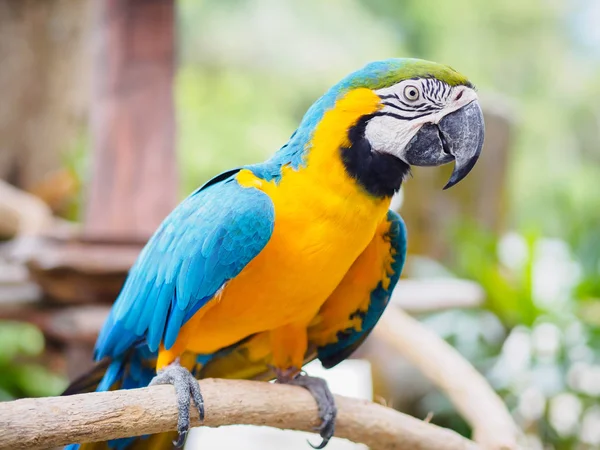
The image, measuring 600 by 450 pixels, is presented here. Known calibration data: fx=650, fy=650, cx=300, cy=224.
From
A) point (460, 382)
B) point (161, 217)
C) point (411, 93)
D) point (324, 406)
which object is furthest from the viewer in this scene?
point (161, 217)

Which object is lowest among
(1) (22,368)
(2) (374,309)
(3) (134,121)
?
(1) (22,368)

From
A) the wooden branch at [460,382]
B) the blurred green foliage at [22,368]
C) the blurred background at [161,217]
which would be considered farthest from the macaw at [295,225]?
the blurred green foliage at [22,368]

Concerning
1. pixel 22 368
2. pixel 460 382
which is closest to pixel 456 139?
pixel 460 382

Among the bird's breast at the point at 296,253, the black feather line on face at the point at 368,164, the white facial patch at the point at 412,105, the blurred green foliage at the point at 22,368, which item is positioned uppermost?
the white facial patch at the point at 412,105

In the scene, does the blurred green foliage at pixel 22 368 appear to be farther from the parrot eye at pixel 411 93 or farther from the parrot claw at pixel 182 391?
the parrot eye at pixel 411 93

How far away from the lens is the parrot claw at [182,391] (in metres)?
1.17

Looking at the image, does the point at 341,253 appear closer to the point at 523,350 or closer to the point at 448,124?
the point at 448,124

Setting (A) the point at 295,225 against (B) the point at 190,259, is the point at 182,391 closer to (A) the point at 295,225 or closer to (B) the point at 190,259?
(B) the point at 190,259

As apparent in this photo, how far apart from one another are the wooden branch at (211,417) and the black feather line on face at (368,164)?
0.48m

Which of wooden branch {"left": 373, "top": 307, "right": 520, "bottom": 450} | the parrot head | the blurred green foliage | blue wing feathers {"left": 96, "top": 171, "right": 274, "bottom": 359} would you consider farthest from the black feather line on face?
the blurred green foliage

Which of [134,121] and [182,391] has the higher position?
[134,121]

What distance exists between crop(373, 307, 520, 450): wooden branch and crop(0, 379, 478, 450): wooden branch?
0.31 ft

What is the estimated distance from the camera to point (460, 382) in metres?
1.77

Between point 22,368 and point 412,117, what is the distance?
273cm
